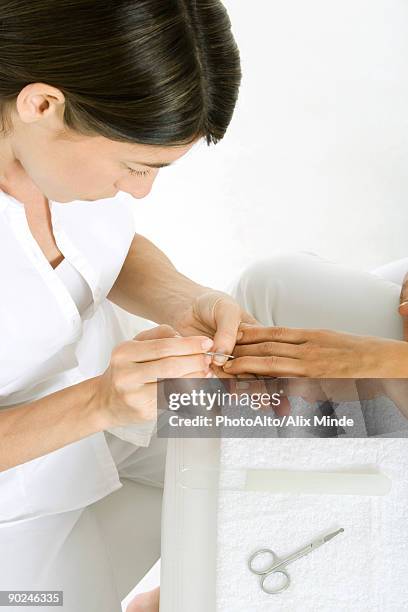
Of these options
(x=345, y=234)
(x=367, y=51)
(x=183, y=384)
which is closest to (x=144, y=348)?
(x=183, y=384)

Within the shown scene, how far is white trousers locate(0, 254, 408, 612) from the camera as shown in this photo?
110cm

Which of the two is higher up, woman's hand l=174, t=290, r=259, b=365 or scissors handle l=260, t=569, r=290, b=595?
woman's hand l=174, t=290, r=259, b=365

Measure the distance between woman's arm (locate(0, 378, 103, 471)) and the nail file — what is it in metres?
0.14

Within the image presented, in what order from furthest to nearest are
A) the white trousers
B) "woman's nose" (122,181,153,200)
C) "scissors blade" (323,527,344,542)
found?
the white trousers → "woman's nose" (122,181,153,200) → "scissors blade" (323,527,344,542)

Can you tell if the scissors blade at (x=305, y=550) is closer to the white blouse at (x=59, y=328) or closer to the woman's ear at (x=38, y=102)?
the white blouse at (x=59, y=328)

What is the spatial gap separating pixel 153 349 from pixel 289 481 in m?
0.22

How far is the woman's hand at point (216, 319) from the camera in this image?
1.08 meters

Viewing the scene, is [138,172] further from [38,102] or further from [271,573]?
[271,573]

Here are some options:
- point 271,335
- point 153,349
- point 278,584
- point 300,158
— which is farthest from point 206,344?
point 300,158

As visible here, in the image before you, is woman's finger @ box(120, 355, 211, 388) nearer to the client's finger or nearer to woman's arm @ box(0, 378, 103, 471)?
woman's arm @ box(0, 378, 103, 471)

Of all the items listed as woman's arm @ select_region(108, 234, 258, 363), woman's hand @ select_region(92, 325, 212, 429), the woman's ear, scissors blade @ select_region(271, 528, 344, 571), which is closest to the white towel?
scissors blade @ select_region(271, 528, 344, 571)

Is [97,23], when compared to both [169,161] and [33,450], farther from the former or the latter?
[33,450]

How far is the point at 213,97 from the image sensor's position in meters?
0.88

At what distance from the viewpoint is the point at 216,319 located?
1.13 meters
